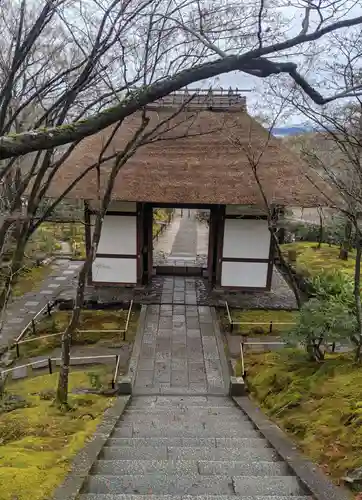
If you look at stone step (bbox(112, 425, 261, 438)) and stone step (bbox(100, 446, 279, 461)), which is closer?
stone step (bbox(100, 446, 279, 461))

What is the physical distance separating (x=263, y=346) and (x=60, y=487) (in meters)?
6.78

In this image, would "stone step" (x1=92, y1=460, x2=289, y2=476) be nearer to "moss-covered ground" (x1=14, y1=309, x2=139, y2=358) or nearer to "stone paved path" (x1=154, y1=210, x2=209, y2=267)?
"moss-covered ground" (x1=14, y1=309, x2=139, y2=358)

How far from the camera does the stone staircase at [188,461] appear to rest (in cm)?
390

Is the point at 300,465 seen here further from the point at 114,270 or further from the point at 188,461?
the point at 114,270

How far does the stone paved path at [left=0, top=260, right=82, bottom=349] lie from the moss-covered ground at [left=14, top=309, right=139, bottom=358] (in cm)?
65

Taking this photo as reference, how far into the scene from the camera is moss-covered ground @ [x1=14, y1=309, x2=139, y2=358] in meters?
9.99

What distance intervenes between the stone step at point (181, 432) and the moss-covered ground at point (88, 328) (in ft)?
13.8

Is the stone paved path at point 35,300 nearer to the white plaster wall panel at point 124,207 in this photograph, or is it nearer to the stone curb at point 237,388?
the white plaster wall panel at point 124,207

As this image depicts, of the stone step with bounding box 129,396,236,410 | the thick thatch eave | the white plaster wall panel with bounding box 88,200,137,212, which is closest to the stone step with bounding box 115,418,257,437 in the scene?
the stone step with bounding box 129,396,236,410

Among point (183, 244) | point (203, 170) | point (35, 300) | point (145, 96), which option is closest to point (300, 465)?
point (145, 96)

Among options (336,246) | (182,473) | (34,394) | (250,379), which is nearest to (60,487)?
(182,473)

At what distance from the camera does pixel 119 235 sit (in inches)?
516

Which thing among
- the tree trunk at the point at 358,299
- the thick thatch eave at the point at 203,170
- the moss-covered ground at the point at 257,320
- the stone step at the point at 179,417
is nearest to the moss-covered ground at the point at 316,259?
the moss-covered ground at the point at 257,320

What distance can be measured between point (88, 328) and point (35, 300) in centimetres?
349
